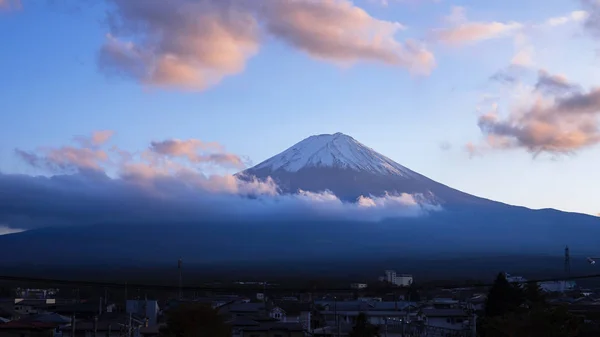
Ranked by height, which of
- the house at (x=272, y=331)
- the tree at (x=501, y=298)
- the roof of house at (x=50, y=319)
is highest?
the tree at (x=501, y=298)

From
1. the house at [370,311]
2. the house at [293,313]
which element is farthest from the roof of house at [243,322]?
the house at [370,311]

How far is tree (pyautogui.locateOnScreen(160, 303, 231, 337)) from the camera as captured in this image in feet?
82.5

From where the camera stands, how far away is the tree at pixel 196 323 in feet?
82.5

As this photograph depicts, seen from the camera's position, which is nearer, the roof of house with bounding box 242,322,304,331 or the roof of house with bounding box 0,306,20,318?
the roof of house with bounding box 242,322,304,331

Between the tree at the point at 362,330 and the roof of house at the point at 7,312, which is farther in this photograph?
the roof of house at the point at 7,312

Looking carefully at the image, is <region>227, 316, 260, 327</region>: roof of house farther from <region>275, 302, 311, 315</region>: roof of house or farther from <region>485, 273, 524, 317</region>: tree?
<region>485, 273, 524, 317</region>: tree

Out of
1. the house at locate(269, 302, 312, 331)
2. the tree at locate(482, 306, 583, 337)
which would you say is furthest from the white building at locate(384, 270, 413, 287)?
the tree at locate(482, 306, 583, 337)

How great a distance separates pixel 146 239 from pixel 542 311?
439ft

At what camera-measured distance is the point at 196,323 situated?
25375 mm

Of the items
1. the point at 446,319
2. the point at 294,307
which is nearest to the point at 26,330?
the point at 294,307

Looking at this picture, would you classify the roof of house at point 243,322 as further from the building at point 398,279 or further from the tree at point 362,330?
the building at point 398,279

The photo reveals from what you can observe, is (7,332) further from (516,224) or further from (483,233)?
(516,224)

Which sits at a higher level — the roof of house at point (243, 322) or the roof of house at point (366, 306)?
the roof of house at point (366, 306)

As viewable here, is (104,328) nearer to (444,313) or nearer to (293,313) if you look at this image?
(293,313)
